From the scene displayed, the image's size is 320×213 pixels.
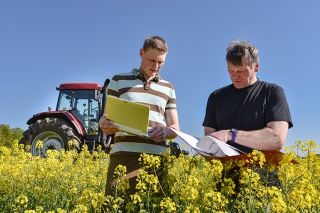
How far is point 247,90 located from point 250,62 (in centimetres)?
21

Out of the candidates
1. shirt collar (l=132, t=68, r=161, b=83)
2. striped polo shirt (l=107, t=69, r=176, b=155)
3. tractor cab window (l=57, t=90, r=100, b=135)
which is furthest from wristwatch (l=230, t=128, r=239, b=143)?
tractor cab window (l=57, t=90, r=100, b=135)

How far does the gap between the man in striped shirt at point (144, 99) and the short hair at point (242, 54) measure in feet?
1.72

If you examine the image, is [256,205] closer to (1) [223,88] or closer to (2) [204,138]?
(2) [204,138]

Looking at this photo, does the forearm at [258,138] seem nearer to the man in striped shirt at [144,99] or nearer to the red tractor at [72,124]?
the man in striped shirt at [144,99]

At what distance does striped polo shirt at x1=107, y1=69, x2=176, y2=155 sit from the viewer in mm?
3270

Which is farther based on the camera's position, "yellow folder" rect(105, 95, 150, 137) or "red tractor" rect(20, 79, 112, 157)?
"red tractor" rect(20, 79, 112, 157)

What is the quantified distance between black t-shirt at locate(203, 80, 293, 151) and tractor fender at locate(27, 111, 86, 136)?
7.43 metres

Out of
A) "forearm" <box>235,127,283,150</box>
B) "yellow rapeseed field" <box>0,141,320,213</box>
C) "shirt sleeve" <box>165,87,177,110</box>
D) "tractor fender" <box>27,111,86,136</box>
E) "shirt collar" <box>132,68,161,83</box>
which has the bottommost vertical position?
"yellow rapeseed field" <box>0,141,320,213</box>

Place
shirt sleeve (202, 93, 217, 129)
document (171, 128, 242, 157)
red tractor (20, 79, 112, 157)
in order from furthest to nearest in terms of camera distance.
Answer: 1. red tractor (20, 79, 112, 157)
2. shirt sleeve (202, 93, 217, 129)
3. document (171, 128, 242, 157)

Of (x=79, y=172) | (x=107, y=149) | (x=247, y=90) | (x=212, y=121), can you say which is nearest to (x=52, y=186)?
(x=79, y=172)

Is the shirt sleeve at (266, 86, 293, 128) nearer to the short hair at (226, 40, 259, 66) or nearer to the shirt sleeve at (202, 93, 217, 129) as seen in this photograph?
the short hair at (226, 40, 259, 66)

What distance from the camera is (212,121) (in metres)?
3.19

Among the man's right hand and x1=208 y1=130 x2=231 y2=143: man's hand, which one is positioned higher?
the man's right hand

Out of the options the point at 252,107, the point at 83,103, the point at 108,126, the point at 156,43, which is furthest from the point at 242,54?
the point at 83,103
